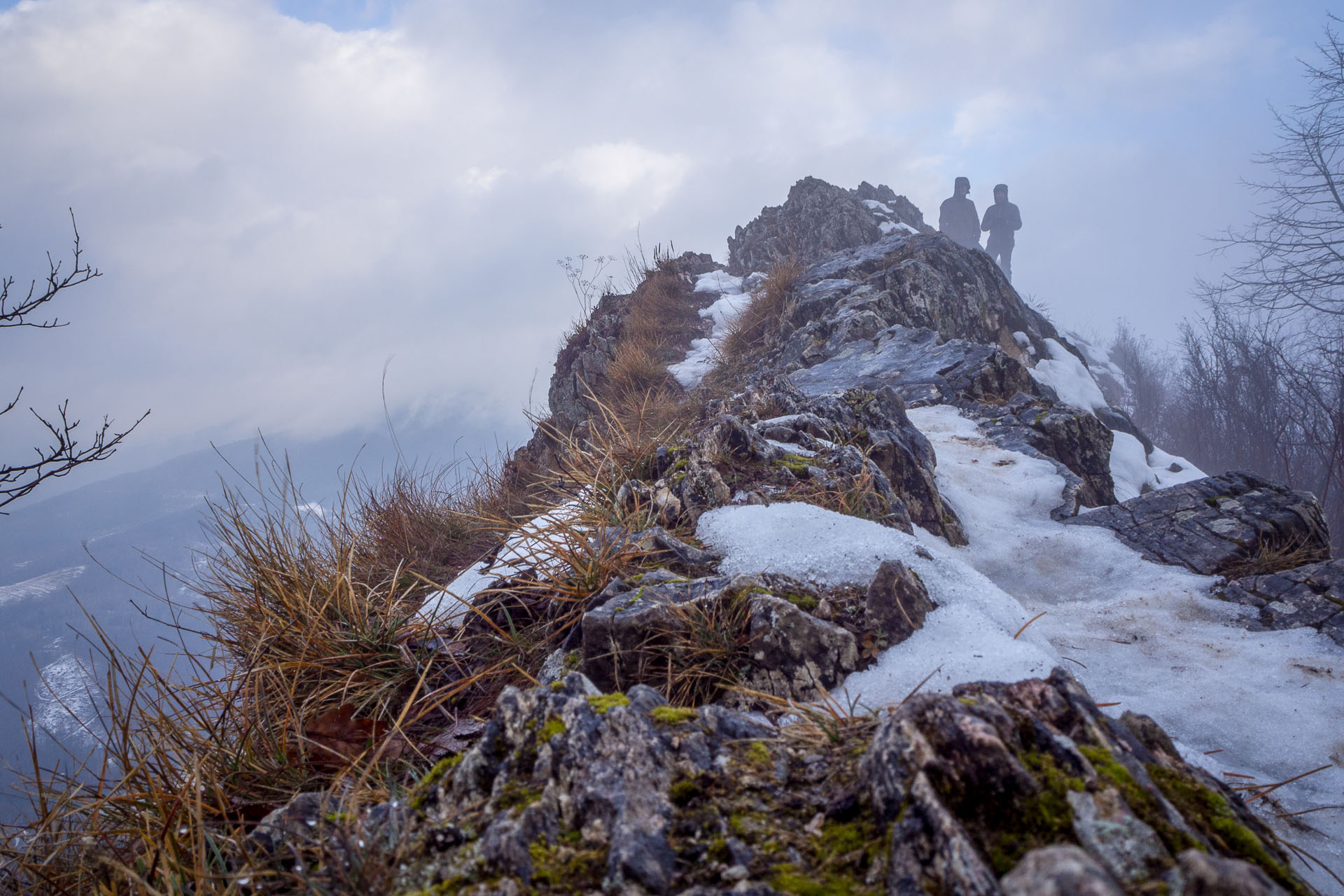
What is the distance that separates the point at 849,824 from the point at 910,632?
103 centimetres

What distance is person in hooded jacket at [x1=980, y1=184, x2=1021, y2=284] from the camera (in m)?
25.0

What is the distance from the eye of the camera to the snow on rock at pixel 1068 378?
866 cm

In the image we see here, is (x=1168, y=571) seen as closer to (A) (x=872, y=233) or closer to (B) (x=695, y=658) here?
(B) (x=695, y=658)

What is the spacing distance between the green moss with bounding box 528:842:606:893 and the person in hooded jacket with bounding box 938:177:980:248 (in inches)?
1279

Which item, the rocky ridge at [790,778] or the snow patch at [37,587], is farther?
the snow patch at [37,587]

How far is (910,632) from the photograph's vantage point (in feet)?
6.07

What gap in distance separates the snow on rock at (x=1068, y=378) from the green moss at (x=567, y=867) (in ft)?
29.9

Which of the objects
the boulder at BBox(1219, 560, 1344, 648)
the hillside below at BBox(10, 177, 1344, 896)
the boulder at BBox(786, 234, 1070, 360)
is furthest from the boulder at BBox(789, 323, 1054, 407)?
the boulder at BBox(1219, 560, 1344, 648)

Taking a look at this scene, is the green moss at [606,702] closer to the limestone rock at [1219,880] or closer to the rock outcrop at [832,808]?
the rock outcrop at [832,808]

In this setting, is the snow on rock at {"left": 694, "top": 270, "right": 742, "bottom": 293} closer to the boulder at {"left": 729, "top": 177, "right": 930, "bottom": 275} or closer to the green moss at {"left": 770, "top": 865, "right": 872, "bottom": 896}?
the boulder at {"left": 729, "top": 177, "right": 930, "bottom": 275}

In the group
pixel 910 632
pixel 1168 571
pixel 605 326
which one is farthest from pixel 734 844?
pixel 605 326

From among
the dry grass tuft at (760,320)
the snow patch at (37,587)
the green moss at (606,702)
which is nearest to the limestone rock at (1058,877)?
the green moss at (606,702)

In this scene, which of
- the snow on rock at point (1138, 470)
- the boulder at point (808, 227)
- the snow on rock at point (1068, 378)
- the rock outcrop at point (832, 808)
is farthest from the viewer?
the boulder at point (808, 227)

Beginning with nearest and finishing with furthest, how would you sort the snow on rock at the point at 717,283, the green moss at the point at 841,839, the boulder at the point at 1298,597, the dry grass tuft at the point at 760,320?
the green moss at the point at 841,839 < the boulder at the point at 1298,597 < the dry grass tuft at the point at 760,320 < the snow on rock at the point at 717,283
